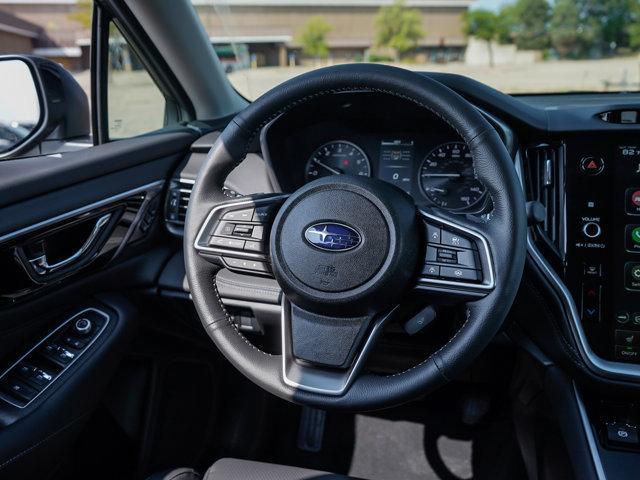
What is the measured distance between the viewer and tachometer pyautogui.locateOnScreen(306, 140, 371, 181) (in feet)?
5.64

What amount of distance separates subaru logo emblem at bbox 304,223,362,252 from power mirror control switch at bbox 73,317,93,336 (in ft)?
2.97

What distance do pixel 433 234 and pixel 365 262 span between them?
0.53 ft

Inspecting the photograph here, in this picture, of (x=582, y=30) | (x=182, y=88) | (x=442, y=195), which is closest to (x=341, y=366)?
(x=442, y=195)

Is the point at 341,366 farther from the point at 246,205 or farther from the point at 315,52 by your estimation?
the point at 315,52

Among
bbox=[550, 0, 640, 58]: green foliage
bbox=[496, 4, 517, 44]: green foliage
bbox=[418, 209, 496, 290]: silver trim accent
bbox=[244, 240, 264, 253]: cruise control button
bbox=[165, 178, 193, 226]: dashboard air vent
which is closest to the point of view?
bbox=[418, 209, 496, 290]: silver trim accent

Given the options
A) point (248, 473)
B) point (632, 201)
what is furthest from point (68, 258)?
point (632, 201)

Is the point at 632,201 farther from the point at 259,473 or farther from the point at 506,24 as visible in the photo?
the point at 506,24

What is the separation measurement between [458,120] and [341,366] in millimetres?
571

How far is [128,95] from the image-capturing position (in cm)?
224

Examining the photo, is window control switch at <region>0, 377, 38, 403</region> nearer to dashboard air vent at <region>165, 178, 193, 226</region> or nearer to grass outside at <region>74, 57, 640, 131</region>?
dashboard air vent at <region>165, 178, 193, 226</region>

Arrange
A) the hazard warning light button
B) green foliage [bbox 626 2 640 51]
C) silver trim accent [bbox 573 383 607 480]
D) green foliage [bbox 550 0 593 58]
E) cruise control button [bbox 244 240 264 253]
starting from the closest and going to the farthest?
cruise control button [bbox 244 240 264 253], silver trim accent [bbox 573 383 607 480], the hazard warning light button, green foliage [bbox 626 2 640 51], green foliage [bbox 550 0 593 58]

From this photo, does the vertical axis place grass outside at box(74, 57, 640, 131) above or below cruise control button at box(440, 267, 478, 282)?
above

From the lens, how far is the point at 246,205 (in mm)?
1303

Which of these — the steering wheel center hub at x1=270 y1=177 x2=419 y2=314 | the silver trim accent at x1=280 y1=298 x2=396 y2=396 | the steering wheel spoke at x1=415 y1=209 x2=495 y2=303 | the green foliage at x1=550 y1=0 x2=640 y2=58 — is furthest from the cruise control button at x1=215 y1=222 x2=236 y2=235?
the green foliage at x1=550 y1=0 x2=640 y2=58
